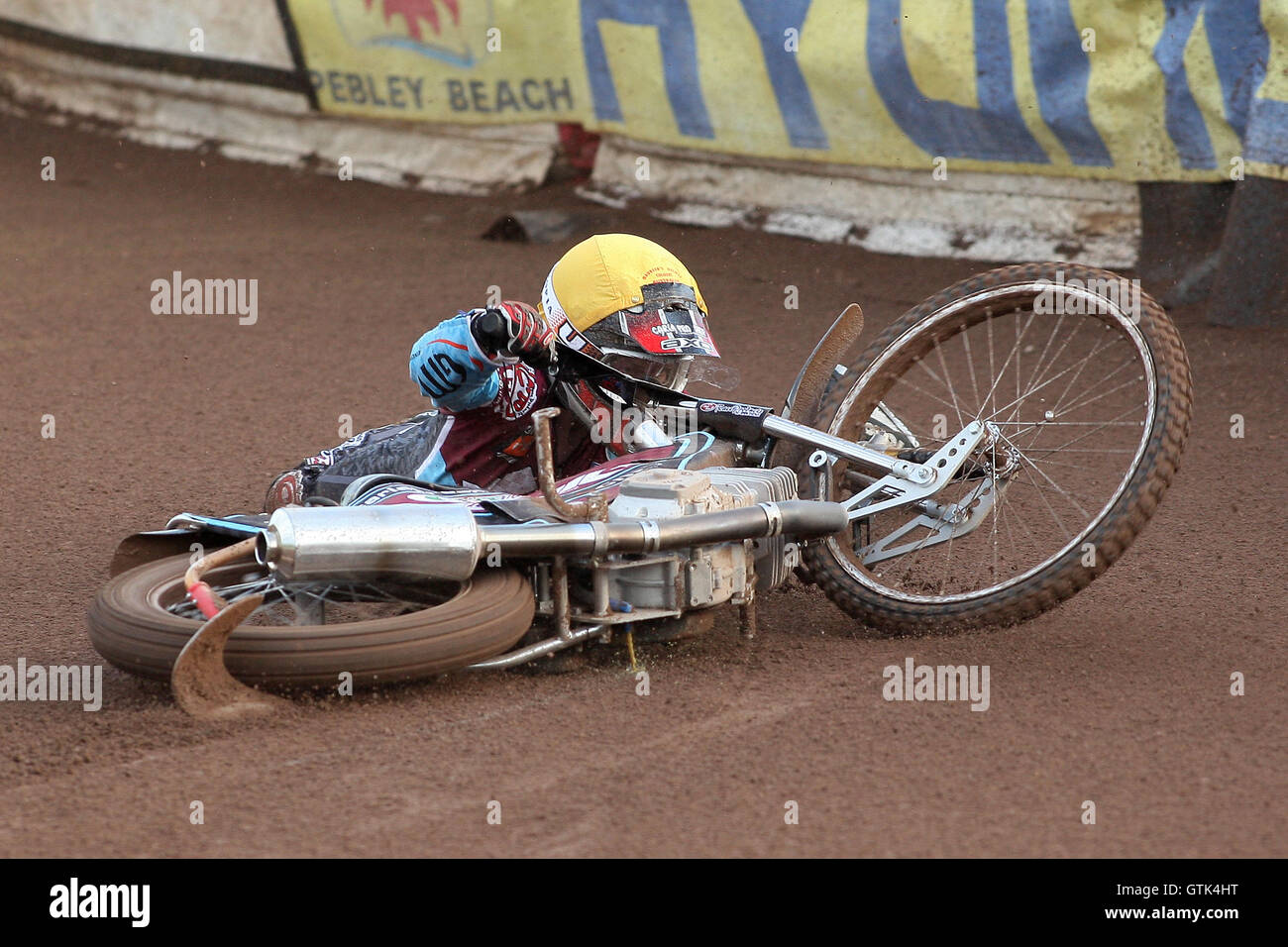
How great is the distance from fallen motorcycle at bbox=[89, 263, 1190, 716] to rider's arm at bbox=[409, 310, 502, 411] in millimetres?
250

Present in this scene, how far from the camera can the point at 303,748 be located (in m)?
3.53

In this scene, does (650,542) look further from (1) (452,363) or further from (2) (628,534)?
(1) (452,363)

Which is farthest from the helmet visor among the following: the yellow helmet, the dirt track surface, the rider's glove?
the dirt track surface

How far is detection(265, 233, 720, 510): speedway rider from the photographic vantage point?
442 cm

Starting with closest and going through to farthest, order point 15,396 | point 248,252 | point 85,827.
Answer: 1. point 85,827
2. point 15,396
3. point 248,252

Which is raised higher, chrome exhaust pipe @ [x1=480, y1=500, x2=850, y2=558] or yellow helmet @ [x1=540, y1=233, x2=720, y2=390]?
yellow helmet @ [x1=540, y1=233, x2=720, y2=390]

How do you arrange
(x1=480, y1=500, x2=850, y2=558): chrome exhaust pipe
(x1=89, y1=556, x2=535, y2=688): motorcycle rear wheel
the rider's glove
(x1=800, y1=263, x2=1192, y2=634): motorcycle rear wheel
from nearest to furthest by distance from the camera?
(x1=89, y1=556, x2=535, y2=688): motorcycle rear wheel
(x1=480, y1=500, x2=850, y2=558): chrome exhaust pipe
(x1=800, y1=263, x2=1192, y2=634): motorcycle rear wheel
the rider's glove

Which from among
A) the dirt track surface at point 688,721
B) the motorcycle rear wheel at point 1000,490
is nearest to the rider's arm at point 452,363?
the dirt track surface at point 688,721

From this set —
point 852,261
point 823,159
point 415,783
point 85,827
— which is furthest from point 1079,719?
point 823,159

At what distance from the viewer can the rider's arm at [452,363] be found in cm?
432

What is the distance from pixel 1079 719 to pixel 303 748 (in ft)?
6.12

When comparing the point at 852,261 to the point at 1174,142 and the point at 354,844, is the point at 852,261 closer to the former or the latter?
the point at 1174,142

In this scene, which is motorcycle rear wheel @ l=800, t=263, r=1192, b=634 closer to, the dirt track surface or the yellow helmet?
the dirt track surface
